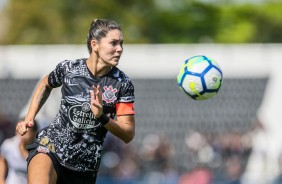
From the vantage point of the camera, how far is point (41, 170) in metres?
7.77

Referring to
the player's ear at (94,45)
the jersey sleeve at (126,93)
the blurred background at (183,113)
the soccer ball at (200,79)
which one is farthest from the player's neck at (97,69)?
the blurred background at (183,113)

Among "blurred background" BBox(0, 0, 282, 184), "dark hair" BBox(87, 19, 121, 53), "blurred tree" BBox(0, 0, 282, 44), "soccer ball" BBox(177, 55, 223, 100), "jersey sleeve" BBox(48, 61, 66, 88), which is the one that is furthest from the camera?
"blurred tree" BBox(0, 0, 282, 44)

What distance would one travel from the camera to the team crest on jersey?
26.1 feet

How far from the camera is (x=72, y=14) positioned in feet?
140

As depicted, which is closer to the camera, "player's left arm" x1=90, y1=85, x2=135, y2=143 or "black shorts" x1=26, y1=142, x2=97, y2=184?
"player's left arm" x1=90, y1=85, x2=135, y2=143

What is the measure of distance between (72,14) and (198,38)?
693 centimetres

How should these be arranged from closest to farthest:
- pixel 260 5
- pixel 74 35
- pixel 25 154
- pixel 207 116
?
pixel 25 154, pixel 207 116, pixel 74 35, pixel 260 5

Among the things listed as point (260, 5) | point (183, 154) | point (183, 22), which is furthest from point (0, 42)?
point (183, 154)

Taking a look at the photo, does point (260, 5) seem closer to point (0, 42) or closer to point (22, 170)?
point (0, 42)

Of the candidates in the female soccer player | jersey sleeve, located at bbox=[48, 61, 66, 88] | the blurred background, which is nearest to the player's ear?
the female soccer player

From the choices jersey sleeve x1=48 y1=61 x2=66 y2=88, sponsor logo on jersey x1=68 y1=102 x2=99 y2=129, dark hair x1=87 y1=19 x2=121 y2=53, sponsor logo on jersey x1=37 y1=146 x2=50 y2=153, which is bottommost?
sponsor logo on jersey x1=37 y1=146 x2=50 y2=153

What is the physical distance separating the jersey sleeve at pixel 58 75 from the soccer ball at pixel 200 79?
1632 mm

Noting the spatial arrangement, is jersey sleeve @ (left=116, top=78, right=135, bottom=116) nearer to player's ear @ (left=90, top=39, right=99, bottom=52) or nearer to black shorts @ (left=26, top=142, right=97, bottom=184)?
player's ear @ (left=90, top=39, right=99, bottom=52)

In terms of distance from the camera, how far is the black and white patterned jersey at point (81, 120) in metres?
7.95
